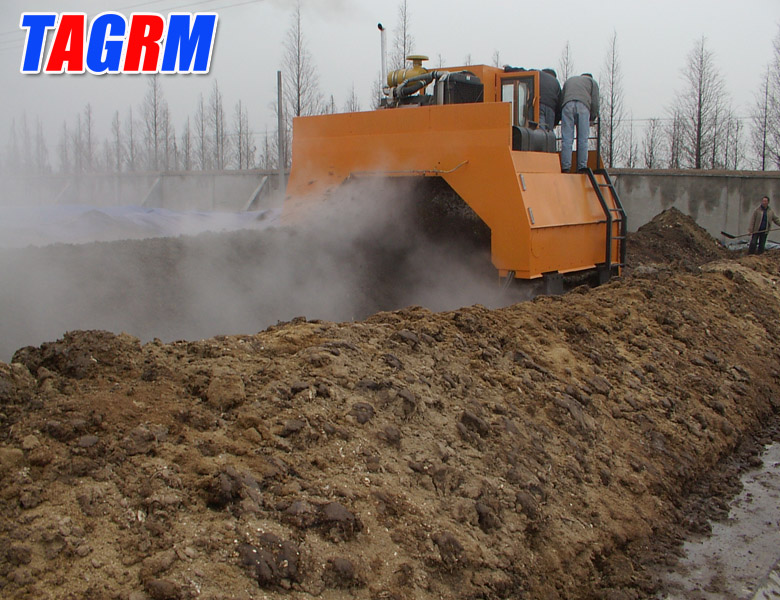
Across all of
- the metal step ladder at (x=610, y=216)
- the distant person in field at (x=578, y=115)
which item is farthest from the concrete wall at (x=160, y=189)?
the metal step ladder at (x=610, y=216)

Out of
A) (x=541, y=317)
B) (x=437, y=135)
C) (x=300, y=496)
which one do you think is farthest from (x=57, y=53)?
(x=300, y=496)

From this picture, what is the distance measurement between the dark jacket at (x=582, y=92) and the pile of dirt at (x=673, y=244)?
5476mm

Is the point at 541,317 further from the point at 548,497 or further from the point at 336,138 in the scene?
the point at 336,138

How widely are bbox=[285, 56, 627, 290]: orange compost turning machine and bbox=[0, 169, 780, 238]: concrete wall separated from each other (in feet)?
30.6

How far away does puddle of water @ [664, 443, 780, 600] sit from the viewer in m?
3.69

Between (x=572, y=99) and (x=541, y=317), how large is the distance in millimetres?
Answer: 4702

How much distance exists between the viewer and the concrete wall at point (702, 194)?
17.4 m

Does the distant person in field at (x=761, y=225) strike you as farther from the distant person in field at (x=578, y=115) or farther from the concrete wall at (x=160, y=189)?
the concrete wall at (x=160, y=189)

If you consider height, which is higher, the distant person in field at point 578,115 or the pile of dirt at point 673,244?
the distant person in field at point 578,115

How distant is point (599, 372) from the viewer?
5.32m

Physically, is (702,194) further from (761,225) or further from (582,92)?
(582,92)

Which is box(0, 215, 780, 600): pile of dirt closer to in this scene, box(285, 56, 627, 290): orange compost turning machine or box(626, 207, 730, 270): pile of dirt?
box(285, 56, 627, 290): orange compost turning machine

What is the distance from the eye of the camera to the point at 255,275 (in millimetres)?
7941

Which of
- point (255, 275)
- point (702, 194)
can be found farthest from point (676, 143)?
point (255, 275)
